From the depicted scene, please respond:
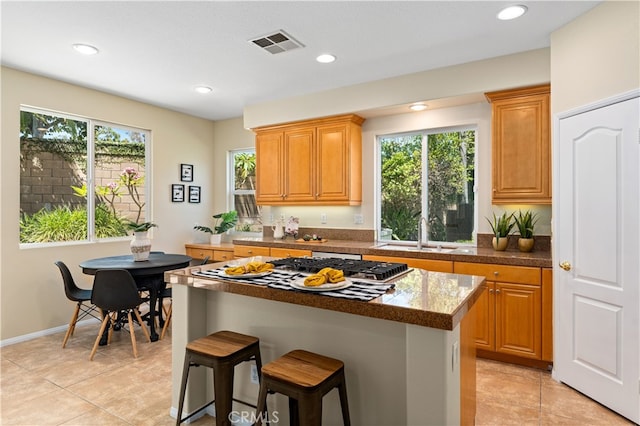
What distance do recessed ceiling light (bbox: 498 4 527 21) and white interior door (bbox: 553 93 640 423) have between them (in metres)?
0.87

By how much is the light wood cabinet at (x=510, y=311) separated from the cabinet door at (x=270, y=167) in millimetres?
2544

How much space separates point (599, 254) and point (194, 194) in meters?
5.09

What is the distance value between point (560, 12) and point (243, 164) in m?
4.47

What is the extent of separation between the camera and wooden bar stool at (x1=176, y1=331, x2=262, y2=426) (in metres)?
1.85

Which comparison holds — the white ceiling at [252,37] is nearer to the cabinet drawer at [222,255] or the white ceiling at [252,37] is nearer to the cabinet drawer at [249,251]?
the cabinet drawer at [249,251]

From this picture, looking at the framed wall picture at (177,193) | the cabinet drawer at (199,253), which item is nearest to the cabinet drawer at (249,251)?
the cabinet drawer at (199,253)

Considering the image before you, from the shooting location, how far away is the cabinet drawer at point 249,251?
4419 mm

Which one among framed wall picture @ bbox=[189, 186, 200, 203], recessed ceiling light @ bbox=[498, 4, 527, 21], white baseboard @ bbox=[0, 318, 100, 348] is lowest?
white baseboard @ bbox=[0, 318, 100, 348]

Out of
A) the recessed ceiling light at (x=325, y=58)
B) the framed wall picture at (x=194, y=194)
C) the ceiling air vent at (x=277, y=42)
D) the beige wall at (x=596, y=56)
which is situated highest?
the recessed ceiling light at (x=325, y=58)

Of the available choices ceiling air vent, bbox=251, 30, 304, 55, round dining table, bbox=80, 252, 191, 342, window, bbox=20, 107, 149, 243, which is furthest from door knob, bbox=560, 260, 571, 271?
window, bbox=20, 107, 149, 243

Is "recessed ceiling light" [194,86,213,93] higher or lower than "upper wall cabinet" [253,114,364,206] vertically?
higher

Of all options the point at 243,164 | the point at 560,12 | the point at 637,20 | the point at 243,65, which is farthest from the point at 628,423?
the point at 243,164

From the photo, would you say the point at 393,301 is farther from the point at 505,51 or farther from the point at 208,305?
the point at 505,51

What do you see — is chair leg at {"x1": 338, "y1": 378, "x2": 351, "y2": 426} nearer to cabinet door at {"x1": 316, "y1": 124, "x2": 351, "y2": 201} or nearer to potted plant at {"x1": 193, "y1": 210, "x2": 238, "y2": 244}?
cabinet door at {"x1": 316, "y1": 124, "x2": 351, "y2": 201}
